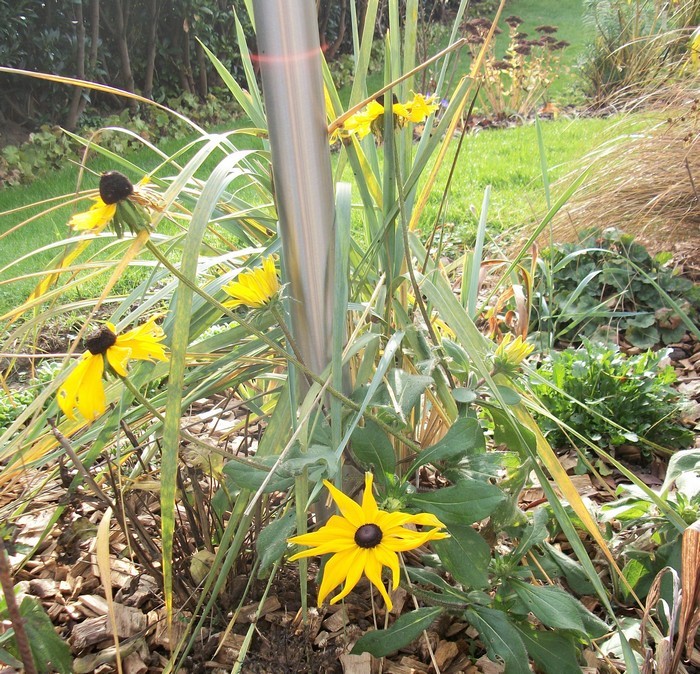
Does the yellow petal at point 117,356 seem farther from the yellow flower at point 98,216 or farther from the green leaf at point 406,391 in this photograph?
the green leaf at point 406,391

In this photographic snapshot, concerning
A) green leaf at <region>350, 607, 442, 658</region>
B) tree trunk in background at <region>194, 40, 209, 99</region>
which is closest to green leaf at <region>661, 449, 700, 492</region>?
green leaf at <region>350, 607, 442, 658</region>

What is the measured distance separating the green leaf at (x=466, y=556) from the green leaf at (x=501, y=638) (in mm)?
73

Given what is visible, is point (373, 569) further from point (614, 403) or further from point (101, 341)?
point (614, 403)

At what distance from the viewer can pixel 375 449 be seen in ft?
2.66

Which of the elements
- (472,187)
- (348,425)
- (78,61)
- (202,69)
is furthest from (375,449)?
(202,69)

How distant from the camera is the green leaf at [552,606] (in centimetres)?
77

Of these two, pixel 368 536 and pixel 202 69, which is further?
pixel 202 69

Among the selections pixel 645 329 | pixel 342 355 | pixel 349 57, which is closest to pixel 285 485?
pixel 342 355

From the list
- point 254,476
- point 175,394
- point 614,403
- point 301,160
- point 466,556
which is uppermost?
point 301,160

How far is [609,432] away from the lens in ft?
4.60

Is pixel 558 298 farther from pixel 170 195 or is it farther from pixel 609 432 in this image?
pixel 170 195

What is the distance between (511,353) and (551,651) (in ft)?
1.20

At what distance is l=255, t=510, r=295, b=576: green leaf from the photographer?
0.77 meters

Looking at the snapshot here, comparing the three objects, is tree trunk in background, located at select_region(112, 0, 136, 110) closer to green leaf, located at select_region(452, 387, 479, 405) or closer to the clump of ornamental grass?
the clump of ornamental grass
